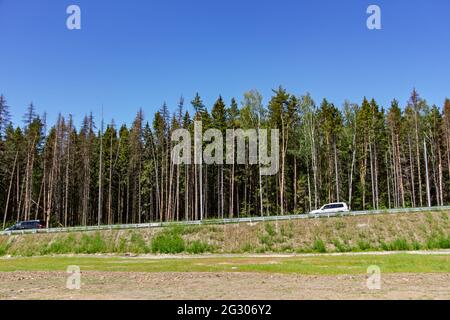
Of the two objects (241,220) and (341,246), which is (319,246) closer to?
(341,246)

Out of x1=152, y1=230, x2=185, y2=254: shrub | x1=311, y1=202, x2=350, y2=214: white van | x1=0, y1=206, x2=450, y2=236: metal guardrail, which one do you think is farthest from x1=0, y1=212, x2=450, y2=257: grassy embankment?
x1=311, y1=202, x2=350, y2=214: white van

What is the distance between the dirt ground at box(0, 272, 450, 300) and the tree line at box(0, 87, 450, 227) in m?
39.5

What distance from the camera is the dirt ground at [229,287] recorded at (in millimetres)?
11469

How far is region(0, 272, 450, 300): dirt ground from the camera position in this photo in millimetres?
11469

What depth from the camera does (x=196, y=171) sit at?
187ft

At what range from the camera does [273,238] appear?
34.8 metres

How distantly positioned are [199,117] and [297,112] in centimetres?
1363

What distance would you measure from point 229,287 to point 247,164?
45.8 meters

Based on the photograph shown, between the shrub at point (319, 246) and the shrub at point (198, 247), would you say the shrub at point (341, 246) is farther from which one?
the shrub at point (198, 247)

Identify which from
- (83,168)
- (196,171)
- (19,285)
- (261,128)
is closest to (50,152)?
(83,168)

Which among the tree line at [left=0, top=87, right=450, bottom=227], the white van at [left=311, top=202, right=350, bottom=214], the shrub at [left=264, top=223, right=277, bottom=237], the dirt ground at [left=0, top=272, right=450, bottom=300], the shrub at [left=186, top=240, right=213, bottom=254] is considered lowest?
the shrub at [left=186, top=240, right=213, bottom=254]

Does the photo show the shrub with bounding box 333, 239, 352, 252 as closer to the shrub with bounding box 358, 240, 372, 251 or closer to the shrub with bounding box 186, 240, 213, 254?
the shrub with bounding box 358, 240, 372, 251

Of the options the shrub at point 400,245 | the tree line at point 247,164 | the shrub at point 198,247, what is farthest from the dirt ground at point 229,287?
the tree line at point 247,164
